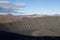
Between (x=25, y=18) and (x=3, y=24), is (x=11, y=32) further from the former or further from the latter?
(x=25, y=18)

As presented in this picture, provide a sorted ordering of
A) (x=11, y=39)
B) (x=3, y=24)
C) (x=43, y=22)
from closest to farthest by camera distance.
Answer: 1. (x=11, y=39)
2. (x=3, y=24)
3. (x=43, y=22)

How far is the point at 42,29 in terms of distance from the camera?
5.67m

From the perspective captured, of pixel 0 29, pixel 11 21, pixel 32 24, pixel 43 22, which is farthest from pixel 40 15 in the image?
pixel 0 29

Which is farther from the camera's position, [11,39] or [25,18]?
[25,18]

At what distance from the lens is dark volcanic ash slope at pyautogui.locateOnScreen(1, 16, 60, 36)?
5.52m

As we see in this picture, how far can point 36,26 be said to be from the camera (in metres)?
5.86

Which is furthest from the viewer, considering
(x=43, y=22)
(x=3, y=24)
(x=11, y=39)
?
(x=43, y=22)

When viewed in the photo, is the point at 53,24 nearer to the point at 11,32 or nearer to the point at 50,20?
the point at 50,20

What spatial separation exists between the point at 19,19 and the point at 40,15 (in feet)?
3.01

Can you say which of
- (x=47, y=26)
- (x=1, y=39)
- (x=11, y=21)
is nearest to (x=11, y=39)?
(x=1, y=39)

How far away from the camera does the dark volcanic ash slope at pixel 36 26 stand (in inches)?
217

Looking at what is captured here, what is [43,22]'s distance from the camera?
633cm

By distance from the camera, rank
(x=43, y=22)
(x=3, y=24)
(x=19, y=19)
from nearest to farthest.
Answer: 1. (x=3, y=24)
2. (x=19, y=19)
3. (x=43, y=22)

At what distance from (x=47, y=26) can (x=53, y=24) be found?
308mm
